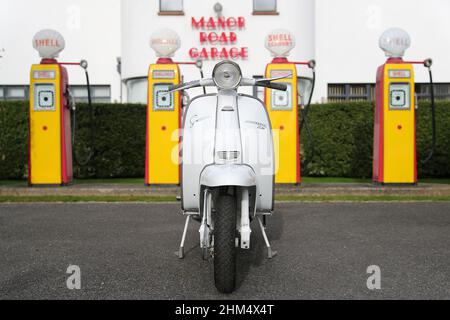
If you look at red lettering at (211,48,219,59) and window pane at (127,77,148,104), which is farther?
window pane at (127,77,148,104)

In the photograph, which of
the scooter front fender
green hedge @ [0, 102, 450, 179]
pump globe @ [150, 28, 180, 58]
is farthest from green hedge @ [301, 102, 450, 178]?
the scooter front fender

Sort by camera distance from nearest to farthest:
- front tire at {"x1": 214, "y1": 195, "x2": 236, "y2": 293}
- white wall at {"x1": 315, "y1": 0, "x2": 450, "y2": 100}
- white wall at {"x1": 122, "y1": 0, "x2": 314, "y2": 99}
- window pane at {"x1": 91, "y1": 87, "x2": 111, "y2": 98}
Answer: front tire at {"x1": 214, "y1": 195, "x2": 236, "y2": 293}
white wall at {"x1": 122, "y1": 0, "x2": 314, "y2": 99}
white wall at {"x1": 315, "y1": 0, "x2": 450, "y2": 100}
window pane at {"x1": 91, "y1": 87, "x2": 111, "y2": 98}

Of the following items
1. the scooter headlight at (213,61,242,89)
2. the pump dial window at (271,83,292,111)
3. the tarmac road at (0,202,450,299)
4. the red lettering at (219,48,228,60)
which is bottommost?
the tarmac road at (0,202,450,299)

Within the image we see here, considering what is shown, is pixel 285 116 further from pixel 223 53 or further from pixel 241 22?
pixel 241 22

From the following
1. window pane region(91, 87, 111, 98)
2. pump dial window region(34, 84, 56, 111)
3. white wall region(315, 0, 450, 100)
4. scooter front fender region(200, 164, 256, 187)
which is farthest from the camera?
window pane region(91, 87, 111, 98)

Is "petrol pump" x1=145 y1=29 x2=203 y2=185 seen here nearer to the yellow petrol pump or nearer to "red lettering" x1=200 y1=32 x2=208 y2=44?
the yellow petrol pump

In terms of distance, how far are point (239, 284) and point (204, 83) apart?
1.41 meters

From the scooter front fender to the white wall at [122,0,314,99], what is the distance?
41.6 ft

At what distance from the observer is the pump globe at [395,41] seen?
895 cm

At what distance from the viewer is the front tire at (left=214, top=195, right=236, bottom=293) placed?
3157 millimetres

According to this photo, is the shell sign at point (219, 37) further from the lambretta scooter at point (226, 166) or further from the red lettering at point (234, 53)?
the lambretta scooter at point (226, 166)

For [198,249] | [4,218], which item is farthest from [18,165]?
[198,249]

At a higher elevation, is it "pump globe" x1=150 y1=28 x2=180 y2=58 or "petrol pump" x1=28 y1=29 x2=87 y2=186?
"pump globe" x1=150 y1=28 x2=180 y2=58
